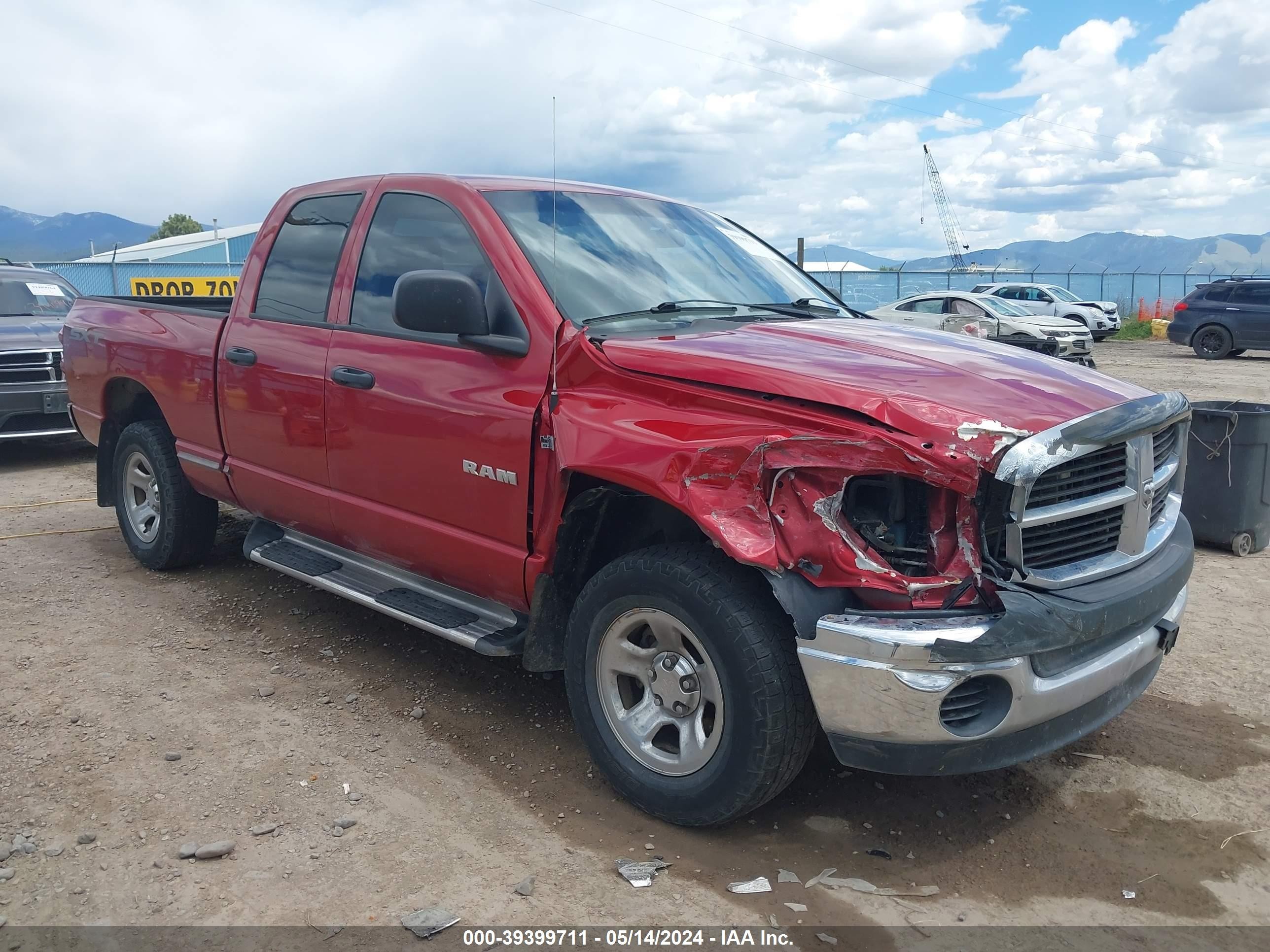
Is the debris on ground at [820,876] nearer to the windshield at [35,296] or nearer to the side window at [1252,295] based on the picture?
the windshield at [35,296]

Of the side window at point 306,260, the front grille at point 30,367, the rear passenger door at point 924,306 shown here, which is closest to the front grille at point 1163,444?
the side window at point 306,260

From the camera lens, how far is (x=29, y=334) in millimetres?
9305

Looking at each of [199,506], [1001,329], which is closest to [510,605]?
[199,506]

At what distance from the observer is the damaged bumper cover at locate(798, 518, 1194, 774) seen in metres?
2.64

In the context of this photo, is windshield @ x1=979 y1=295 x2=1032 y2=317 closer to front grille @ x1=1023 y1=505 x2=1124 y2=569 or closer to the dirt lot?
the dirt lot

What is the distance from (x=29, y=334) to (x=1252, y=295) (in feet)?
71.4

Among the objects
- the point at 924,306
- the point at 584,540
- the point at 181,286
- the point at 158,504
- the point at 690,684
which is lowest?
the point at 690,684

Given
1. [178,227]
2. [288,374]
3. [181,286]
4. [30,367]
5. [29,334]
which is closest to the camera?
[288,374]

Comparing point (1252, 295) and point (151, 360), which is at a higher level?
point (1252, 295)

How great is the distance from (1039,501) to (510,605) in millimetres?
1828

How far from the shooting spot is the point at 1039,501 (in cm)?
279

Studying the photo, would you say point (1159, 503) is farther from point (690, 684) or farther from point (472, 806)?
point (472, 806)

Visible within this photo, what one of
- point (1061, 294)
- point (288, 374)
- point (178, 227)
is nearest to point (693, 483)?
point (288, 374)

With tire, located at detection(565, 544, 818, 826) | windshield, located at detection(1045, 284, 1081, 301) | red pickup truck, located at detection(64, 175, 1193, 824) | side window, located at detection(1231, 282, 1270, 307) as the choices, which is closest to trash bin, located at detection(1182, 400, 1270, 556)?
red pickup truck, located at detection(64, 175, 1193, 824)
